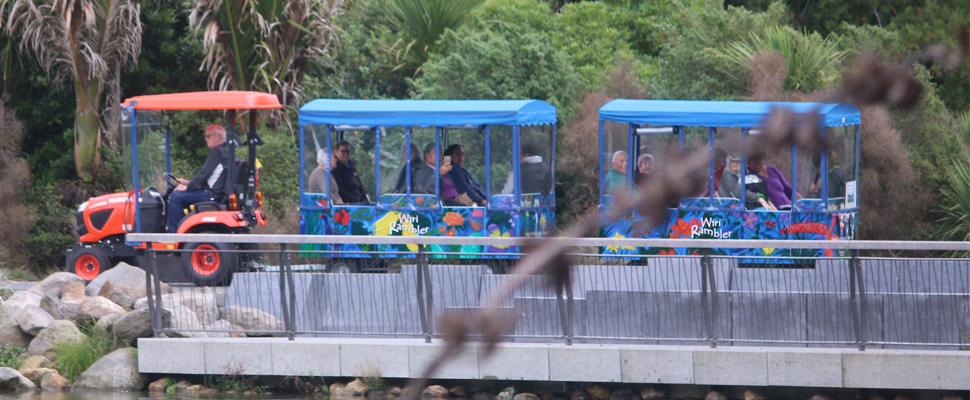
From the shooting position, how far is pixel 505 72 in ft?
55.7

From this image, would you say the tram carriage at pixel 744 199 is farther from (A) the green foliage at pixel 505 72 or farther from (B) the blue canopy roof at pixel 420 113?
(A) the green foliage at pixel 505 72

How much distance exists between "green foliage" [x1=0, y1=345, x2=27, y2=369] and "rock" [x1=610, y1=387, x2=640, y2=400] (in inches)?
203

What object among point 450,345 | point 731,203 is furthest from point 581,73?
point 450,345

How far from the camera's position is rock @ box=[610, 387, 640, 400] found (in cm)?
871

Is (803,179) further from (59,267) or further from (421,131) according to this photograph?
(59,267)

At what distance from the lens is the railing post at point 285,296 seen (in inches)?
348

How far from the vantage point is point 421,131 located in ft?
43.4

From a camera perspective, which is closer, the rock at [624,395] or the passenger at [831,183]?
the rock at [624,395]

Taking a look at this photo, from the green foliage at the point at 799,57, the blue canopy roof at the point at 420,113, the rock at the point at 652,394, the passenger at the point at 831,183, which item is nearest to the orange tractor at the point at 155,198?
the blue canopy roof at the point at 420,113

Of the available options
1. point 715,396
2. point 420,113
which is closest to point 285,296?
point 715,396

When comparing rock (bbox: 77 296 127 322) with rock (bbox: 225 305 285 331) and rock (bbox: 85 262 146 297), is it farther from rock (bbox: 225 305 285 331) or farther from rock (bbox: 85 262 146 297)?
rock (bbox: 225 305 285 331)

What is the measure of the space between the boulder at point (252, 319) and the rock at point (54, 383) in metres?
1.44

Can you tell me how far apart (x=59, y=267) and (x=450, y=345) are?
16.7 meters

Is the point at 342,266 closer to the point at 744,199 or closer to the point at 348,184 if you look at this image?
the point at 348,184
